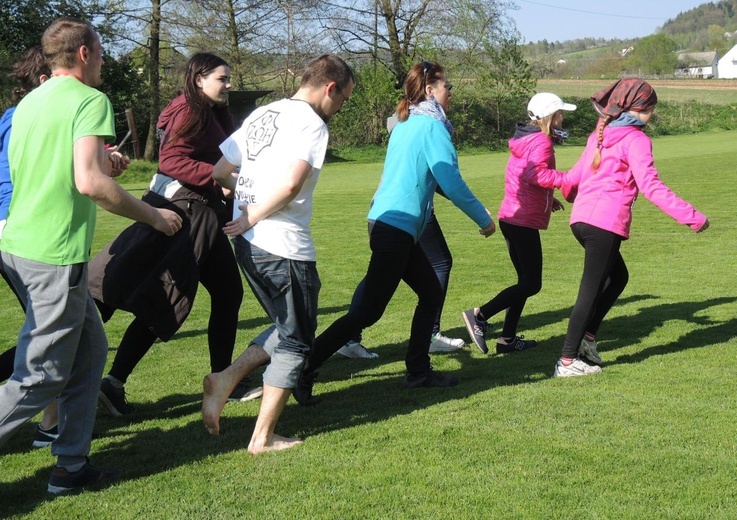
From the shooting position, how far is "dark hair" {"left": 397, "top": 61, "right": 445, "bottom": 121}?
219 inches

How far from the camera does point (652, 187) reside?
536 centimetres

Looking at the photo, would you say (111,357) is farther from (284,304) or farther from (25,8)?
(25,8)

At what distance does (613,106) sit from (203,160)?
262 centimetres

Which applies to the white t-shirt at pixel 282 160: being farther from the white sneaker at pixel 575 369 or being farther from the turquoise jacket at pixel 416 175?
the white sneaker at pixel 575 369

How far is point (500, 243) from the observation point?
12.8m

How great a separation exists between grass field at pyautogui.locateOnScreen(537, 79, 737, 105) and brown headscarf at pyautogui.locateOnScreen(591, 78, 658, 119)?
55883 mm

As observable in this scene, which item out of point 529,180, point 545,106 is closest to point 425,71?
point 545,106

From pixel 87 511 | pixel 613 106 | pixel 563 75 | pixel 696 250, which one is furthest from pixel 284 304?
pixel 563 75

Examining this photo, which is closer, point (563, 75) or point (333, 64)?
point (333, 64)

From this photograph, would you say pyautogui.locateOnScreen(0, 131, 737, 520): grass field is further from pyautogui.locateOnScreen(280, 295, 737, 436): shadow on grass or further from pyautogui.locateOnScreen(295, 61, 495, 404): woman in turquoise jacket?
pyautogui.locateOnScreen(295, 61, 495, 404): woman in turquoise jacket

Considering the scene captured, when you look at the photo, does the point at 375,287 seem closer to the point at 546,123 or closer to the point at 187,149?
the point at 187,149

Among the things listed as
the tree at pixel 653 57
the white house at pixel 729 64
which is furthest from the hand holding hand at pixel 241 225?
the white house at pixel 729 64

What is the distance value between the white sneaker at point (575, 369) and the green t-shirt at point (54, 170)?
3346 mm

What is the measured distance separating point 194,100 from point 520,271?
2.92 m
